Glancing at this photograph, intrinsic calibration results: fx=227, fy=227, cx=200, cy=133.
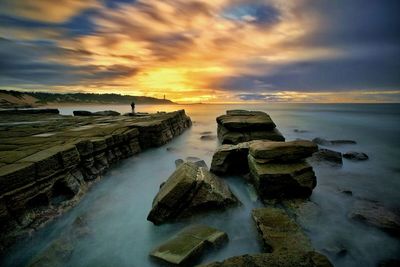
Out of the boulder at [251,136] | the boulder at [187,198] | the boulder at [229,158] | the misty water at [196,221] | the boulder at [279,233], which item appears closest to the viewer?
the boulder at [279,233]

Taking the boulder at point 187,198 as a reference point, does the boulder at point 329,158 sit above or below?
below

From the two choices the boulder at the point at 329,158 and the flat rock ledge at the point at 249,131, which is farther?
the flat rock ledge at the point at 249,131

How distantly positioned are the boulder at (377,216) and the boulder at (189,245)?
3156 millimetres

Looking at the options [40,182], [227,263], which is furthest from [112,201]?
[227,263]

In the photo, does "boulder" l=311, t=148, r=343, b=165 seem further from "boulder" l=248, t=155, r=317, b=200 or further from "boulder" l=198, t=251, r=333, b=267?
"boulder" l=198, t=251, r=333, b=267

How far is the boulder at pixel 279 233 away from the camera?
3369 millimetres

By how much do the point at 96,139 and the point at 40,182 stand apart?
2969mm

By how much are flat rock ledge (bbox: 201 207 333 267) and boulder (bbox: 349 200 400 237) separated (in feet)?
7.07

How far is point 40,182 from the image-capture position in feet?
15.7

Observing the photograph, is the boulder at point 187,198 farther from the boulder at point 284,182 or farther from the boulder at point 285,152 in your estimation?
the boulder at point 285,152

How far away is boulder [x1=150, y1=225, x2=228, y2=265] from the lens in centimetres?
340

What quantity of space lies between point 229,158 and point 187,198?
278 centimetres

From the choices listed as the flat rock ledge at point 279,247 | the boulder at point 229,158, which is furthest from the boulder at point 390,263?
the boulder at point 229,158

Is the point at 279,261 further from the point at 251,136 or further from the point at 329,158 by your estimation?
the point at 329,158
